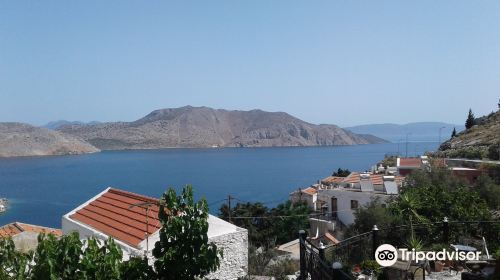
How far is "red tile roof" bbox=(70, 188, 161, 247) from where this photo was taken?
10.2m

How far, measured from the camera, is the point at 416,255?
6.90 meters

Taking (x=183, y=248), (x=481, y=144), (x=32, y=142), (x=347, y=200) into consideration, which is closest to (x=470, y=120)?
(x=481, y=144)

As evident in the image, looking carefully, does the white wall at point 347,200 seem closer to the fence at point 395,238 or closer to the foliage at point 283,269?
the foliage at point 283,269

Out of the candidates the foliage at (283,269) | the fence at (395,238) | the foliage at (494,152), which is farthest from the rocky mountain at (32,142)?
the fence at (395,238)

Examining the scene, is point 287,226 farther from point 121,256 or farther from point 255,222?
point 121,256

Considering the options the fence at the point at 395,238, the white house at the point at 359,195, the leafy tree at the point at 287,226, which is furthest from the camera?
the leafy tree at the point at 287,226

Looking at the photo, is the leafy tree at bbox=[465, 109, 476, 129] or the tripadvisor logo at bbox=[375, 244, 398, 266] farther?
the leafy tree at bbox=[465, 109, 476, 129]

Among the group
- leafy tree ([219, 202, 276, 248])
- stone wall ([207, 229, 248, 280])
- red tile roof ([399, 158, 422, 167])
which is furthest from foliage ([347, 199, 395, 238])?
red tile roof ([399, 158, 422, 167])

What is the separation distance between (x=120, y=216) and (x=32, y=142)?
634 feet

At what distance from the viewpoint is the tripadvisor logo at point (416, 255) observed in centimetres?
638

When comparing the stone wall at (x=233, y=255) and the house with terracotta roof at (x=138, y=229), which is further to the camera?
the stone wall at (x=233, y=255)

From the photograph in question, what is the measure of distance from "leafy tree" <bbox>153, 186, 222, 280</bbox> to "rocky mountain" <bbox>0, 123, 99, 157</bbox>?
633 ft

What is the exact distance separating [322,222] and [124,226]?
20164 millimetres

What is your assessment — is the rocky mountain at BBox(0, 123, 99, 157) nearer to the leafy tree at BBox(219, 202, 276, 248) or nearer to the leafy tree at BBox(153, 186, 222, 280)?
the leafy tree at BBox(219, 202, 276, 248)
